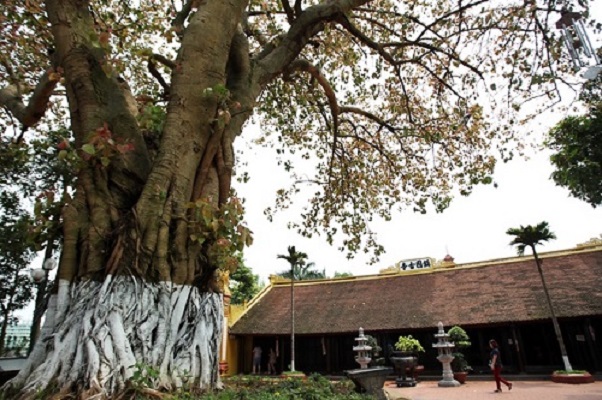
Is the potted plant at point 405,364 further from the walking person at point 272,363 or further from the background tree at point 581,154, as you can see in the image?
the background tree at point 581,154

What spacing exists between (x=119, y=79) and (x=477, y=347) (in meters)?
16.6

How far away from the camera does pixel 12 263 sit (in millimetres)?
13758

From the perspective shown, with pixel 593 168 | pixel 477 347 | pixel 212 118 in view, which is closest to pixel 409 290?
pixel 477 347

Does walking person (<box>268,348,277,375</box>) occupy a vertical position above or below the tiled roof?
below

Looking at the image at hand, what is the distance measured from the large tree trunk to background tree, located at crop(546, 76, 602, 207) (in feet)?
47.7

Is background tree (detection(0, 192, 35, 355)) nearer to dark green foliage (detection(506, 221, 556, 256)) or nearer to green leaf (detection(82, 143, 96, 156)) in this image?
green leaf (detection(82, 143, 96, 156))

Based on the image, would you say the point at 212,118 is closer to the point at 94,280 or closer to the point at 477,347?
the point at 94,280

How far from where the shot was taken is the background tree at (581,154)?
1374cm

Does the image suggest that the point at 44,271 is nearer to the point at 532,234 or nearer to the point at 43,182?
the point at 43,182

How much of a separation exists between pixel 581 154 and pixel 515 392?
9.06m

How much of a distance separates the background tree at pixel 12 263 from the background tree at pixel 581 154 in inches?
739

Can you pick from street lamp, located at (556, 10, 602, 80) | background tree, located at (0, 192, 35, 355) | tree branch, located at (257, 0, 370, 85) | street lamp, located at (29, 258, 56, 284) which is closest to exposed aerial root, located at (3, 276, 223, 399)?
tree branch, located at (257, 0, 370, 85)

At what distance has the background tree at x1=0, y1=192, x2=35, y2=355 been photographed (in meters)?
12.4

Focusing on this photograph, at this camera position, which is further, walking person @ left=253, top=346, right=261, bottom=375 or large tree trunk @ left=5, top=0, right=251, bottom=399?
walking person @ left=253, top=346, right=261, bottom=375
